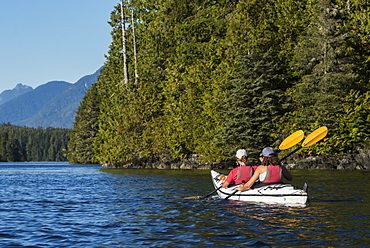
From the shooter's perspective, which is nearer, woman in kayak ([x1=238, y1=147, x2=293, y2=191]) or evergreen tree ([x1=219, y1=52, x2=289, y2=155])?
woman in kayak ([x1=238, y1=147, x2=293, y2=191])

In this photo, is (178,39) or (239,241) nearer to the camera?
(239,241)

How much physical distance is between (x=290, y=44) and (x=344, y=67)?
23.1 feet

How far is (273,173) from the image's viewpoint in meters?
18.0

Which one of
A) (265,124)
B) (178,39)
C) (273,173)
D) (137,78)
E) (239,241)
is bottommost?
(239,241)

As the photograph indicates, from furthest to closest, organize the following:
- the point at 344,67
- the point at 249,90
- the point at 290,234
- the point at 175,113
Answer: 1. the point at 175,113
2. the point at 249,90
3. the point at 344,67
4. the point at 290,234

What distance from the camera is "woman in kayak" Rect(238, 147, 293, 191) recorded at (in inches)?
688

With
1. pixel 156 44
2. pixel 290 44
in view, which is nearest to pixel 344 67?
pixel 290 44

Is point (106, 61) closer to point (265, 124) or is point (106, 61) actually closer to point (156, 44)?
point (156, 44)

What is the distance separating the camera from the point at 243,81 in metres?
46.2

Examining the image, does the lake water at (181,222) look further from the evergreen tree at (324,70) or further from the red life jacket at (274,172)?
the evergreen tree at (324,70)

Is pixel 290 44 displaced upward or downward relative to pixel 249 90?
upward

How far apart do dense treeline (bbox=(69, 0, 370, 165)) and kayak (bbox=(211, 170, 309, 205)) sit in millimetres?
23982

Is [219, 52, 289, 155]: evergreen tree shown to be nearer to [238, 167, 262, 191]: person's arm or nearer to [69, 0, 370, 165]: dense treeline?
[69, 0, 370, 165]: dense treeline

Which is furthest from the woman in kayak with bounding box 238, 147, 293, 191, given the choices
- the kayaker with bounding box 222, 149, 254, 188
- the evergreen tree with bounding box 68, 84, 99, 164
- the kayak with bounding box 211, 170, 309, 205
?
the evergreen tree with bounding box 68, 84, 99, 164
